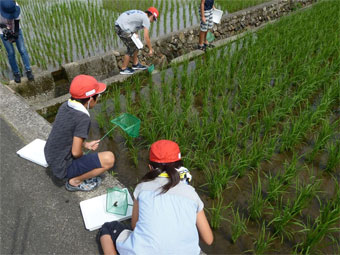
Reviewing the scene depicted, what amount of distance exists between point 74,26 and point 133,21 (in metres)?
2.70

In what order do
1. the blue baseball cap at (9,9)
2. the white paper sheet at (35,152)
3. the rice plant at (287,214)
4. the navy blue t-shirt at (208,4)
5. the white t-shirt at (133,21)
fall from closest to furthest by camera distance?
the rice plant at (287,214) → the white paper sheet at (35,152) → the blue baseball cap at (9,9) → the white t-shirt at (133,21) → the navy blue t-shirt at (208,4)

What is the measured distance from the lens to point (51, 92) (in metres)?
3.71

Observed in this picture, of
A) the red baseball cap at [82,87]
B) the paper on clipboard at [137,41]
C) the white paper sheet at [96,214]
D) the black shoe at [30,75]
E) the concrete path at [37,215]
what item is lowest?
the concrete path at [37,215]

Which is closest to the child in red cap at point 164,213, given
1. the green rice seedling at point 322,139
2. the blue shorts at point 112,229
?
the blue shorts at point 112,229

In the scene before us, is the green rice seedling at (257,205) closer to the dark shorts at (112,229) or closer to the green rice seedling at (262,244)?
the green rice seedling at (262,244)

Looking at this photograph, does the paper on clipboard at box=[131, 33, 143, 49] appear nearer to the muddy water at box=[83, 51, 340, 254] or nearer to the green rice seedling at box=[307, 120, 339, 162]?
the muddy water at box=[83, 51, 340, 254]

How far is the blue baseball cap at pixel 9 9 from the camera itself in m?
3.08

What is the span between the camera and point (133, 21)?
381cm

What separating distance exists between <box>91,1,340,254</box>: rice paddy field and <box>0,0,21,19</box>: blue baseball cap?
58.6 inches

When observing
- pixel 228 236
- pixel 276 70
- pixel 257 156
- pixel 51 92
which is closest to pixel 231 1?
pixel 276 70

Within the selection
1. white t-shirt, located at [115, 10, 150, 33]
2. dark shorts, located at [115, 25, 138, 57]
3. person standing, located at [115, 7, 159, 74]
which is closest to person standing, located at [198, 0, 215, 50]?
person standing, located at [115, 7, 159, 74]

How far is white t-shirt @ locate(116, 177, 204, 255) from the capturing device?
125 cm

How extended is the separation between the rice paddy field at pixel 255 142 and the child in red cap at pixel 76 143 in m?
0.51

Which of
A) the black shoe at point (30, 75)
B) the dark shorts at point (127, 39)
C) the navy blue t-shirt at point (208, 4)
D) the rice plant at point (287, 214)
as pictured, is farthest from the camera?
the navy blue t-shirt at point (208, 4)
